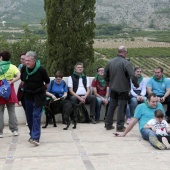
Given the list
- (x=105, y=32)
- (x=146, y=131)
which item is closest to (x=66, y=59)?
(x=146, y=131)

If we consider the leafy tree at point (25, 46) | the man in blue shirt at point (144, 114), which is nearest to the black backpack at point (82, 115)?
the man in blue shirt at point (144, 114)

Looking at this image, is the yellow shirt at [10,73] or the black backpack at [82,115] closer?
the yellow shirt at [10,73]

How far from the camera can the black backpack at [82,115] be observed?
1025 cm

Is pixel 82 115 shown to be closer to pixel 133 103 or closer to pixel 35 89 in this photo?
pixel 133 103

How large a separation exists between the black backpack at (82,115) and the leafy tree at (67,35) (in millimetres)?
3939

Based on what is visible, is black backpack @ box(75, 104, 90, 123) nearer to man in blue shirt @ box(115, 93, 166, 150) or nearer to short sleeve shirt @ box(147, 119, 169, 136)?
man in blue shirt @ box(115, 93, 166, 150)

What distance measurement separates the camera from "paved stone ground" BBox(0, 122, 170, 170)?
20.9 feet

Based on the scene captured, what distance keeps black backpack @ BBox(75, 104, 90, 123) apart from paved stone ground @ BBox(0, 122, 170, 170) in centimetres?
101

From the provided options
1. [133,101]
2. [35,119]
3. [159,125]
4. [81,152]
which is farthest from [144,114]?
→ [35,119]

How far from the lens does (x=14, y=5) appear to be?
191500 mm

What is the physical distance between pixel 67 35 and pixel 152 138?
7344 millimetres

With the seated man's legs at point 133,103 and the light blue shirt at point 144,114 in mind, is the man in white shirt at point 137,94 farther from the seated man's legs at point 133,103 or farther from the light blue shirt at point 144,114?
the light blue shirt at point 144,114

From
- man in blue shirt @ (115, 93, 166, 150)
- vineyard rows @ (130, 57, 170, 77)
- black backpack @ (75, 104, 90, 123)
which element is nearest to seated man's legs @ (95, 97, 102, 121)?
black backpack @ (75, 104, 90, 123)

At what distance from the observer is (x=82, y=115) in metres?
10.4
